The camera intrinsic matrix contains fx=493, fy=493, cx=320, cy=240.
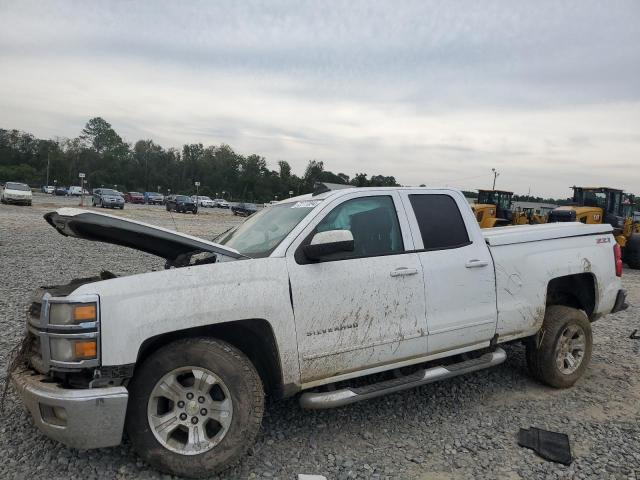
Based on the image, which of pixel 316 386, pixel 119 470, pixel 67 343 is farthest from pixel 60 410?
pixel 316 386

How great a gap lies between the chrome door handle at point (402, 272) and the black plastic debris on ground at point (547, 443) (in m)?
1.52

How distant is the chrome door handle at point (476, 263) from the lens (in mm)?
4175

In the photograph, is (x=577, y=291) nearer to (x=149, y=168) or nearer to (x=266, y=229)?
(x=266, y=229)

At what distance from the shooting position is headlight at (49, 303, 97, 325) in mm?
2799

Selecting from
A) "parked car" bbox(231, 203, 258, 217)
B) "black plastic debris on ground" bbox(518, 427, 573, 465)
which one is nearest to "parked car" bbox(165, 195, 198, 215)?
"parked car" bbox(231, 203, 258, 217)

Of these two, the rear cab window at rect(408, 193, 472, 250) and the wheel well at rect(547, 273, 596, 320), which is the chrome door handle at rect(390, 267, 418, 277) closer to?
the rear cab window at rect(408, 193, 472, 250)

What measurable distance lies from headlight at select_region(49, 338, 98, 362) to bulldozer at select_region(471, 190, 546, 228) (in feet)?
56.6

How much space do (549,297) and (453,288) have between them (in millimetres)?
1762

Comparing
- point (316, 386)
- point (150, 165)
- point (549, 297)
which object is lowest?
point (316, 386)

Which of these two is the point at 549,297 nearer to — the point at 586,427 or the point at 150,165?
the point at 586,427

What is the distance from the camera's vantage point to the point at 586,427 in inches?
159

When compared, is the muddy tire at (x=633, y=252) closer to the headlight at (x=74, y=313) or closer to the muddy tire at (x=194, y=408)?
the muddy tire at (x=194, y=408)

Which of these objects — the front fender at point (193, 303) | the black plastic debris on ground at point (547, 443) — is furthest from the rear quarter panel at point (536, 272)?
the front fender at point (193, 303)

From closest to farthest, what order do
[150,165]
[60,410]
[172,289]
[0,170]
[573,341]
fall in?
1. [60,410]
2. [172,289]
3. [573,341]
4. [0,170]
5. [150,165]
